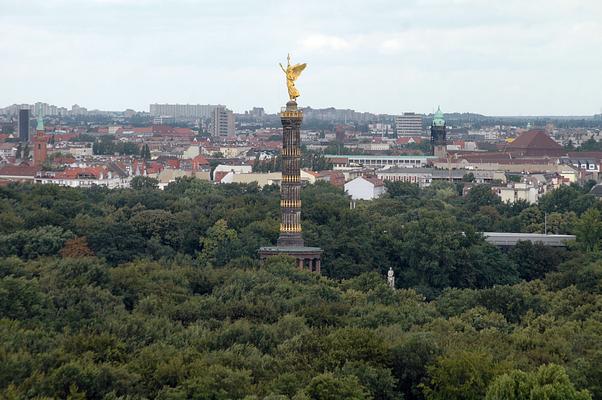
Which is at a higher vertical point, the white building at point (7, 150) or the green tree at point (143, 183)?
the green tree at point (143, 183)

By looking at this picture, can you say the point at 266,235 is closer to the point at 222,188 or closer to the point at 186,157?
the point at 222,188

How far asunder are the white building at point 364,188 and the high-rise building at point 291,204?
5125 cm

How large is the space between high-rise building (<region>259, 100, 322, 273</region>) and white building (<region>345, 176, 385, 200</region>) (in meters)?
51.2

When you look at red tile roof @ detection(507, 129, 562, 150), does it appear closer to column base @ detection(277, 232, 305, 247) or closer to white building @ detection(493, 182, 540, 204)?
white building @ detection(493, 182, 540, 204)

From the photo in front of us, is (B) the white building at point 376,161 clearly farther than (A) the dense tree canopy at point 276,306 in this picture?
Yes

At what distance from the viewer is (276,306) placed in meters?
50.2

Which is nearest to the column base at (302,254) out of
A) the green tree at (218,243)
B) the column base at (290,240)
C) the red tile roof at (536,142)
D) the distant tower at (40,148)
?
the column base at (290,240)

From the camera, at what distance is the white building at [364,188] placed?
115562 millimetres

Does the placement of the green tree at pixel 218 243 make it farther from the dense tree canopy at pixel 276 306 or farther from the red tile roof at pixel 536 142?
the red tile roof at pixel 536 142

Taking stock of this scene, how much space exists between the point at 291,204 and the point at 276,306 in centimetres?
1324

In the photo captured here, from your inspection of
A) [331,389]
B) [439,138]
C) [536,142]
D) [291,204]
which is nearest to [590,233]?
[291,204]

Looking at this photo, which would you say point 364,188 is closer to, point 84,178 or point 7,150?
point 84,178

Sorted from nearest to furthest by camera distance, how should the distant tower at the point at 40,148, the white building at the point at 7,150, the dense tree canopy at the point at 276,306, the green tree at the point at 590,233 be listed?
the dense tree canopy at the point at 276,306 < the green tree at the point at 590,233 < the distant tower at the point at 40,148 < the white building at the point at 7,150

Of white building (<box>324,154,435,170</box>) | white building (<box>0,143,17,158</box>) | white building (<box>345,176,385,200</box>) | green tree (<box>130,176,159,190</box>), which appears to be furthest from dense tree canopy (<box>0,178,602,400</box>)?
white building (<box>0,143,17,158</box>)
